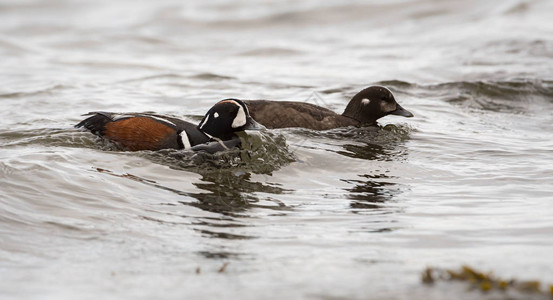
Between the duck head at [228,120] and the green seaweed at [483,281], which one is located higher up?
the duck head at [228,120]

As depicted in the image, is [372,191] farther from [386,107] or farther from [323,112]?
[386,107]

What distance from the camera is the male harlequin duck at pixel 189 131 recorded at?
9680mm

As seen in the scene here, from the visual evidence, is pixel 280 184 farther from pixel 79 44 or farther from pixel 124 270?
pixel 79 44

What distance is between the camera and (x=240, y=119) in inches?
383

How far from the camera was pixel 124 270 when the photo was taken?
5.83 meters

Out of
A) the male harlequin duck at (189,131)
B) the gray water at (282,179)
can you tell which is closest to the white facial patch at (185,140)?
the male harlequin duck at (189,131)

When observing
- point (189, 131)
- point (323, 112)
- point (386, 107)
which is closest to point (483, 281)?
point (189, 131)

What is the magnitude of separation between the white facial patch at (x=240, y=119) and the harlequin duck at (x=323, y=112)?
166 cm

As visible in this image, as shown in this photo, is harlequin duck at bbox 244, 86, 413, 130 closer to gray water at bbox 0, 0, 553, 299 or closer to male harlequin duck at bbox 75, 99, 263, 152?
gray water at bbox 0, 0, 553, 299

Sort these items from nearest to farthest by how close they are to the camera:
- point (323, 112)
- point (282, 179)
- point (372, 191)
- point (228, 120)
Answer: point (372, 191)
point (282, 179)
point (228, 120)
point (323, 112)

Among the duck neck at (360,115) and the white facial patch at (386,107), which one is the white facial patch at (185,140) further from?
the white facial patch at (386,107)

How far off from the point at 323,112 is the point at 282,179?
3.04 metres

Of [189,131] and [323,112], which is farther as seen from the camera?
[323,112]

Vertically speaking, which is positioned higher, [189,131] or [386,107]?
[386,107]
